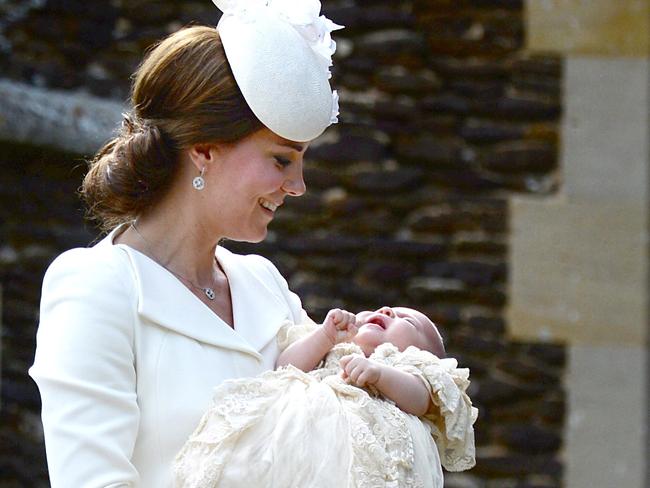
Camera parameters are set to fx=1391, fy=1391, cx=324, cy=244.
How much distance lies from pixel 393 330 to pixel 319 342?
0.17m

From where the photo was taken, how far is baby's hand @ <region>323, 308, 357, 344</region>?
2527 millimetres

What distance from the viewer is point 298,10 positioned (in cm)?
252

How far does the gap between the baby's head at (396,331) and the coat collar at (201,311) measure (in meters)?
0.16

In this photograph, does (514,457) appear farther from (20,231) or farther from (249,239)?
(249,239)

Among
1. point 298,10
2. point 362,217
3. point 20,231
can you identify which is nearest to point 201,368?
point 298,10

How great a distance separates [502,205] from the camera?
504 cm

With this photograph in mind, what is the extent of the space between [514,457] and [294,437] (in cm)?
290

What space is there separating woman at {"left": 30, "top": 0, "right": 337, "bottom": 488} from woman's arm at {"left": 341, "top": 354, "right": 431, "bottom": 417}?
0.19 meters

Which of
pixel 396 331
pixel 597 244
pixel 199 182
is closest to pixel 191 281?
pixel 199 182

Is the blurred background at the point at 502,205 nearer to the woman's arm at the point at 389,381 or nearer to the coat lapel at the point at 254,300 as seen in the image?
the coat lapel at the point at 254,300

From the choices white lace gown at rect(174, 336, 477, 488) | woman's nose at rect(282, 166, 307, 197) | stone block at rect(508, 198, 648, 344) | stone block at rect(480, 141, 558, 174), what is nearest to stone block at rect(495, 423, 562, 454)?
stone block at rect(508, 198, 648, 344)

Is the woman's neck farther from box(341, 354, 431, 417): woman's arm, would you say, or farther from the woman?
box(341, 354, 431, 417): woman's arm

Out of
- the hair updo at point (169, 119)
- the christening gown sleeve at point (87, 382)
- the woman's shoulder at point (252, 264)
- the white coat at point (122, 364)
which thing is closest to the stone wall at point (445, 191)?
the woman's shoulder at point (252, 264)

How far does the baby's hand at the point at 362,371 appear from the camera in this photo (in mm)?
2398
